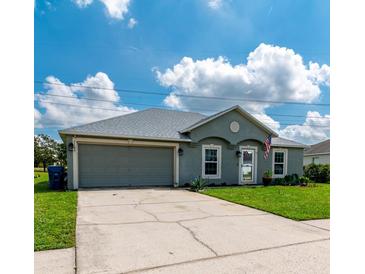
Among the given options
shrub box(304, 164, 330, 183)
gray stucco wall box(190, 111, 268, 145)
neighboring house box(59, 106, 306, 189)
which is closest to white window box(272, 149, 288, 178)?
neighboring house box(59, 106, 306, 189)

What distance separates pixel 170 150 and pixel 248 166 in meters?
5.11

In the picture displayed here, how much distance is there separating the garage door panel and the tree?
31.9 m

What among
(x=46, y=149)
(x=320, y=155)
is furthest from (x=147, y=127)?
(x=46, y=149)

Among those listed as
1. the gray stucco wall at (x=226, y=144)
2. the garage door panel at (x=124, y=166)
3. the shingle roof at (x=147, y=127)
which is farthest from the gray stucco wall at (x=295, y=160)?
the garage door panel at (x=124, y=166)

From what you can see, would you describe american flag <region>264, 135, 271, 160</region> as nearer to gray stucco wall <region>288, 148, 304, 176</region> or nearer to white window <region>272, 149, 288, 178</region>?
white window <region>272, 149, 288, 178</region>

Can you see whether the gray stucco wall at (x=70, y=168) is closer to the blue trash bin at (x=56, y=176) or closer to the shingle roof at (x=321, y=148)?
the blue trash bin at (x=56, y=176)

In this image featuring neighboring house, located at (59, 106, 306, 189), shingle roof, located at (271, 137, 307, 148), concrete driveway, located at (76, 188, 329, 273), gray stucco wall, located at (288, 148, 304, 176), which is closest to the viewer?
concrete driveway, located at (76, 188, 329, 273)

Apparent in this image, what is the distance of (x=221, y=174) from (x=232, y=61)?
6404 millimetres

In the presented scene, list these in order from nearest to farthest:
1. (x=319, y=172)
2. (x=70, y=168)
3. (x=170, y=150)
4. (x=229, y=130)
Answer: (x=70, y=168)
(x=170, y=150)
(x=229, y=130)
(x=319, y=172)

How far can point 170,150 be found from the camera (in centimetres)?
1319

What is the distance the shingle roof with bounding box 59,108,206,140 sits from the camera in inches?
456

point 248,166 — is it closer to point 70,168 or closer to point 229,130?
point 229,130

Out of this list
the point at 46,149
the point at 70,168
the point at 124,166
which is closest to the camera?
the point at 70,168
